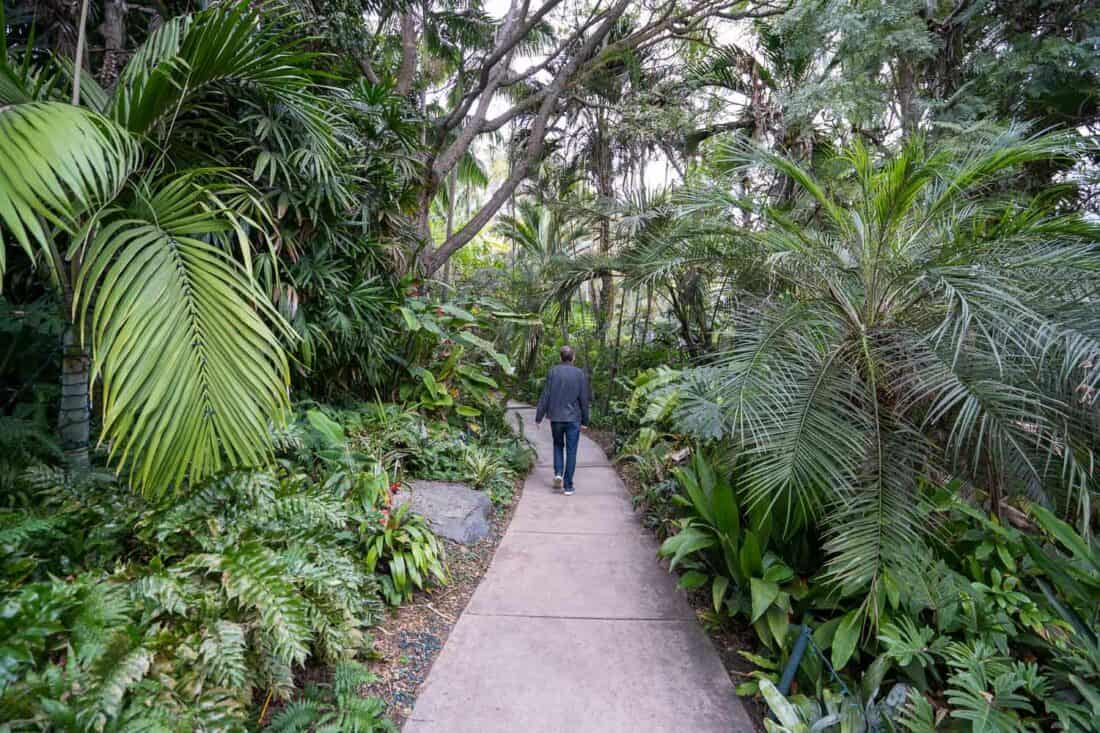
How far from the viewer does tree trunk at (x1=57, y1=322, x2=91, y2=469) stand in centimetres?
235

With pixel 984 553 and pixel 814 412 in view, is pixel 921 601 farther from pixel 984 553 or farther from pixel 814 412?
pixel 814 412

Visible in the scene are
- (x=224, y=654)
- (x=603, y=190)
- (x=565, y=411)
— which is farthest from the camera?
(x=603, y=190)

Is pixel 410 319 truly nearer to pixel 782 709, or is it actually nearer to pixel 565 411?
pixel 565 411

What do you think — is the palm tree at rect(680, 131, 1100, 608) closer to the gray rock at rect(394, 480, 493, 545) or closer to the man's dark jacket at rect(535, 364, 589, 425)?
the gray rock at rect(394, 480, 493, 545)

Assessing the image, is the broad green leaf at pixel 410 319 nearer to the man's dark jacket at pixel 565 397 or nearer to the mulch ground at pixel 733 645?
the man's dark jacket at pixel 565 397

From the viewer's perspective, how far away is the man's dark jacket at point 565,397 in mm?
5215

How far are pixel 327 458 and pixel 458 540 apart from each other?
3.55 feet

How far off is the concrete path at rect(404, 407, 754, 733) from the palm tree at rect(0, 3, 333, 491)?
4.65 feet

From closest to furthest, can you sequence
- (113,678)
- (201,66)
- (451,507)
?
1. (113,678)
2. (201,66)
3. (451,507)

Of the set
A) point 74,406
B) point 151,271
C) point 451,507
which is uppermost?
point 151,271

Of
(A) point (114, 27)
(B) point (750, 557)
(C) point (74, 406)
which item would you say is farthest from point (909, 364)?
(A) point (114, 27)

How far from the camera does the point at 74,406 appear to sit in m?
2.37

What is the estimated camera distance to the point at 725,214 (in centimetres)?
354

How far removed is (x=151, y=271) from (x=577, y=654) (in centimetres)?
244
